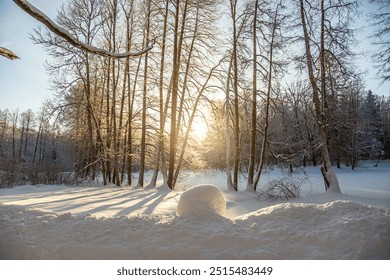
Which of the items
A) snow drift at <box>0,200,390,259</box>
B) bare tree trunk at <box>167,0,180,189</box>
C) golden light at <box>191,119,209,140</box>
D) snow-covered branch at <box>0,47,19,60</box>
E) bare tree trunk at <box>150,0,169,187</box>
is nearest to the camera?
snow-covered branch at <box>0,47,19,60</box>

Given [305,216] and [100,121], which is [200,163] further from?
[305,216]

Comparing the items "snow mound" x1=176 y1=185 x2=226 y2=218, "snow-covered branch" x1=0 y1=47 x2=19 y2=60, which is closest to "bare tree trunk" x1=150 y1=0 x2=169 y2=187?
"snow mound" x1=176 y1=185 x2=226 y2=218

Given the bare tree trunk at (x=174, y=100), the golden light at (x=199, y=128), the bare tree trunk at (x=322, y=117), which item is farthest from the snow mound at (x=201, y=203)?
the golden light at (x=199, y=128)

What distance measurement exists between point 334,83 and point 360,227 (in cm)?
923

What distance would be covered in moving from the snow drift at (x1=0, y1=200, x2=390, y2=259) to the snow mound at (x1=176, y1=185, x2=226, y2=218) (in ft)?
0.87

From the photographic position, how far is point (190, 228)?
12.1 ft

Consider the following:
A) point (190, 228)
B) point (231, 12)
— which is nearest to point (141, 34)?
point (231, 12)

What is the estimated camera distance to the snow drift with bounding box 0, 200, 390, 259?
3.05 metres

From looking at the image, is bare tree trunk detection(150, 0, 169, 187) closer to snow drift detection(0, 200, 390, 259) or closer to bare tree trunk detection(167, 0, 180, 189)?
bare tree trunk detection(167, 0, 180, 189)

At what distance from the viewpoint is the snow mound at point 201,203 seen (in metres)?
4.30

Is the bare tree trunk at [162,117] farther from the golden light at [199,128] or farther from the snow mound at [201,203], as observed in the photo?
the snow mound at [201,203]

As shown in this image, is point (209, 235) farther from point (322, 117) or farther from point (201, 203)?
point (322, 117)

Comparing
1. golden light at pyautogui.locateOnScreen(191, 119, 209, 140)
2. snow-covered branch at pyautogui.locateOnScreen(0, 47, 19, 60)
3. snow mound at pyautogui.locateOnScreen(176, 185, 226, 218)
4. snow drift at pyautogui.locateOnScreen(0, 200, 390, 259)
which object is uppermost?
golden light at pyautogui.locateOnScreen(191, 119, 209, 140)

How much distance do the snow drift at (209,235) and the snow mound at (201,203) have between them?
0.27 meters
